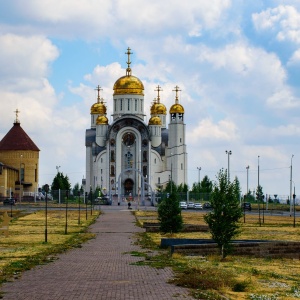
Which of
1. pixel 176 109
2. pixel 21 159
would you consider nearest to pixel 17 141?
pixel 21 159

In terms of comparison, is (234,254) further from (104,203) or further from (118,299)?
(104,203)

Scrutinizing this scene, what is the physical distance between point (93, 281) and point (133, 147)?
111m

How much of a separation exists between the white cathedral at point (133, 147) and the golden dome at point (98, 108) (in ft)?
13.6

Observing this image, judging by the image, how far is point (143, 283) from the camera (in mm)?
18969

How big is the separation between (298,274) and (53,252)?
9567 millimetres

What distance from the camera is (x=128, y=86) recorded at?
13000cm

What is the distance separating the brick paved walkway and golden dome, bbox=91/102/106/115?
110 m

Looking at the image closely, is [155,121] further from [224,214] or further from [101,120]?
[224,214]

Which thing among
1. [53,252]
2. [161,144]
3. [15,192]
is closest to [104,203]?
[15,192]

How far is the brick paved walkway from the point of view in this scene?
55.4 ft

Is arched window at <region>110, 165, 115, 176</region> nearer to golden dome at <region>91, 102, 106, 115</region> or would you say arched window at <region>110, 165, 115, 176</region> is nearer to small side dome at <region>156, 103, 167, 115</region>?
golden dome at <region>91, 102, 106, 115</region>

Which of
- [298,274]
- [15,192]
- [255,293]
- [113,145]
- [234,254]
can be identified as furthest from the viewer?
[113,145]

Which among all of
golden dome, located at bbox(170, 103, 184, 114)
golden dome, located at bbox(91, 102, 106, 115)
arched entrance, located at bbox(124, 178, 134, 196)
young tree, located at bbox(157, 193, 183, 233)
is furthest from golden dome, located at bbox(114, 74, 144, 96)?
young tree, located at bbox(157, 193, 183, 233)

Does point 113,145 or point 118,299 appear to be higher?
point 113,145
